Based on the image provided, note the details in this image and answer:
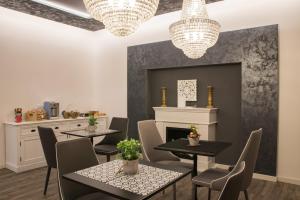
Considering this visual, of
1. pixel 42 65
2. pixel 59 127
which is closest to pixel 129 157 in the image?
pixel 59 127

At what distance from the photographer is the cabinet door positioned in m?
4.29

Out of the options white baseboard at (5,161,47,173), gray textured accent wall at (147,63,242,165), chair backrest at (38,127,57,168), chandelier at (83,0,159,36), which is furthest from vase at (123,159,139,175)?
white baseboard at (5,161,47,173)

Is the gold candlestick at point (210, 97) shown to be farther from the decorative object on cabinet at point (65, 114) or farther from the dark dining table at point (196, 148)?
the decorative object on cabinet at point (65, 114)

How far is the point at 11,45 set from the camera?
4566 millimetres

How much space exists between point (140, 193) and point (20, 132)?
133 inches

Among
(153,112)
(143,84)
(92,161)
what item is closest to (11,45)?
(143,84)

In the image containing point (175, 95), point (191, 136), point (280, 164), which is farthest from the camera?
point (175, 95)

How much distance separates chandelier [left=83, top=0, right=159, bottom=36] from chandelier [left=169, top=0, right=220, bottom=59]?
0.68 meters

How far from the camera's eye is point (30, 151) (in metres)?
4.39

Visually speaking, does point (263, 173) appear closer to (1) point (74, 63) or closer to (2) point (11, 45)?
(1) point (74, 63)

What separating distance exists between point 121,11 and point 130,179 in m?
1.27

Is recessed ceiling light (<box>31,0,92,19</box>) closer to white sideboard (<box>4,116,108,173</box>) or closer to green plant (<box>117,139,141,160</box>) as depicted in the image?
white sideboard (<box>4,116,108,173</box>)

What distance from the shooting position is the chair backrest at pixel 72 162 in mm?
2135

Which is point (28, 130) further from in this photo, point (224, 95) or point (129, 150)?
point (224, 95)
